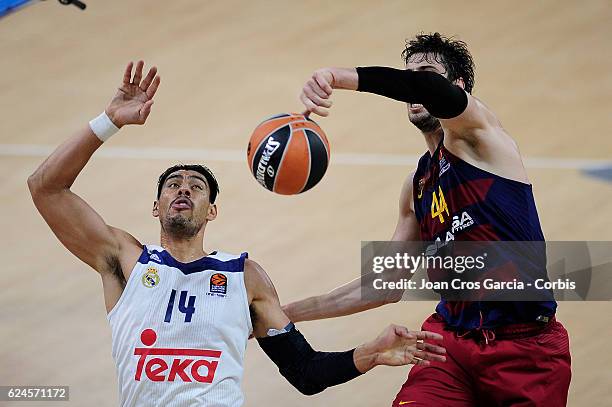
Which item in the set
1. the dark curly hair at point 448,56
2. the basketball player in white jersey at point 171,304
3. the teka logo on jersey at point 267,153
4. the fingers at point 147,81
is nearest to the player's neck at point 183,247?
the basketball player in white jersey at point 171,304

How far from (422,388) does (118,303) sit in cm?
169

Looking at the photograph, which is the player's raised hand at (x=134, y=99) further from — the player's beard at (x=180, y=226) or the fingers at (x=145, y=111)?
the player's beard at (x=180, y=226)

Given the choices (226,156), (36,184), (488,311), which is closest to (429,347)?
(488,311)

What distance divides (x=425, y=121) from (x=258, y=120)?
449cm

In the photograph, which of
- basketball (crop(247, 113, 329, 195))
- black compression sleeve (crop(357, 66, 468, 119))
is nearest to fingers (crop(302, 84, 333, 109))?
black compression sleeve (crop(357, 66, 468, 119))

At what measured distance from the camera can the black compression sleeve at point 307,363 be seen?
5023 mm

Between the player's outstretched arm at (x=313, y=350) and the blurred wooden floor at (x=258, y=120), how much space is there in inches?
63.2

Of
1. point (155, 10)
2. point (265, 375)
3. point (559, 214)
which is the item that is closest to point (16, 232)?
point (265, 375)

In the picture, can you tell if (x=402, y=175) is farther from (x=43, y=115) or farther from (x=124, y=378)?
(x=124, y=378)

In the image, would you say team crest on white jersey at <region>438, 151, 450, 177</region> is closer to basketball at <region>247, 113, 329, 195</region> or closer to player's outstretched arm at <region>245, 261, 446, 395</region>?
basketball at <region>247, 113, 329, 195</region>

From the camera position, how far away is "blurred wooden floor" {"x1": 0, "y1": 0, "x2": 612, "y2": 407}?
23.9 feet

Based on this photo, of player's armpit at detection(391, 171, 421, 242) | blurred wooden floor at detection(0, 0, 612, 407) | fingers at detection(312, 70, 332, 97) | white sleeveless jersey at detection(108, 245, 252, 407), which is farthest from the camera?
blurred wooden floor at detection(0, 0, 612, 407)

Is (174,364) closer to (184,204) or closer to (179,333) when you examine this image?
(179,333)

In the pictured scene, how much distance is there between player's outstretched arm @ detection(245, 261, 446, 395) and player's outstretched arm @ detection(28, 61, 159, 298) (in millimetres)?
810
